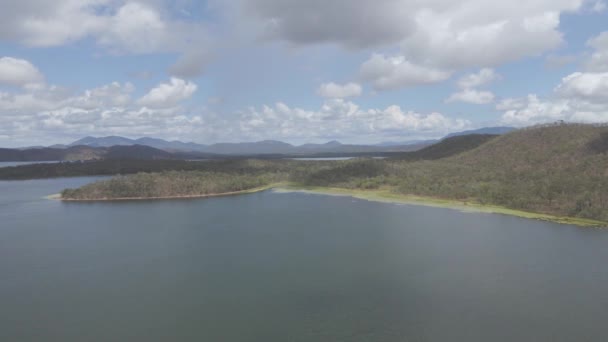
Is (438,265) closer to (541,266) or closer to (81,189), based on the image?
(541,266)

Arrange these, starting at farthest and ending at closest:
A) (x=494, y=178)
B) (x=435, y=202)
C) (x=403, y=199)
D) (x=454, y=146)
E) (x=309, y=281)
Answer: (x=454, y=146)
(x=494, y=178)
(x=403, y=199)
(x=435, y=202)
(x=309, y=281)

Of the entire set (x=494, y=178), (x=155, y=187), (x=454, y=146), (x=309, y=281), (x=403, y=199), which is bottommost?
(x=309, y=281)

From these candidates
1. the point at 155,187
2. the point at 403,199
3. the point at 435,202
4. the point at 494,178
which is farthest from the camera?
the point at 155,187

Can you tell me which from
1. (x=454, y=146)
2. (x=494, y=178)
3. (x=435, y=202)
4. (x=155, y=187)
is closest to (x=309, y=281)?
(x=435, y=202)

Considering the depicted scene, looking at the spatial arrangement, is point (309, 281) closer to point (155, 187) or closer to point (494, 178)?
point (494, 178)

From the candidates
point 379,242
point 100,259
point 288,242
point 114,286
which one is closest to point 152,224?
point 100,259

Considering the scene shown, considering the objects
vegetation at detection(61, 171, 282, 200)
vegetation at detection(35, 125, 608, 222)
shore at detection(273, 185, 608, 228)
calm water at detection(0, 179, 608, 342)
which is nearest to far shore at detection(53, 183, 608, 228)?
shore at detection(273, 185, 608, 228)

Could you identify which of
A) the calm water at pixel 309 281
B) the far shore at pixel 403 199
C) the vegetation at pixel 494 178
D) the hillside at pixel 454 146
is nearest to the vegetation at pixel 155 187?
the vegetation at pixel 494 178
